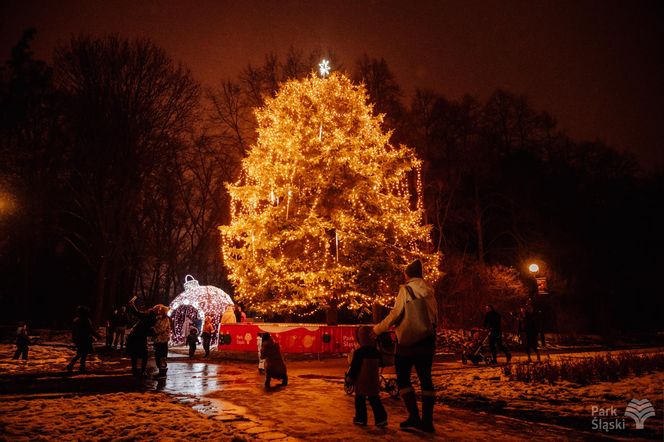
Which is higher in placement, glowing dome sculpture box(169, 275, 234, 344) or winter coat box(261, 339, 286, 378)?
glowing dome sculpture box(169, 275, 234, 344)

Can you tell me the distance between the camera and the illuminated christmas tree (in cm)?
2077

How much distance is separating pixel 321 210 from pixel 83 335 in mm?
10910

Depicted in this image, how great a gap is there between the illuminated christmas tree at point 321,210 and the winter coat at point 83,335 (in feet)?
23.9

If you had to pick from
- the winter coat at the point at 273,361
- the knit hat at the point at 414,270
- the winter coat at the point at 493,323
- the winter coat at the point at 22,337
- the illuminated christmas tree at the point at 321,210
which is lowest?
the winter coat at the point at 273,361

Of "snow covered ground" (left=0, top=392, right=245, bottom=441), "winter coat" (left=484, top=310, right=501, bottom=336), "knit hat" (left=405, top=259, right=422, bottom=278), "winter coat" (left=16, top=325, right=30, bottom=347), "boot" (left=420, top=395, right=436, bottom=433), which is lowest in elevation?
"snow covered ground" (left=0, top=392, right=245, bottom=441)

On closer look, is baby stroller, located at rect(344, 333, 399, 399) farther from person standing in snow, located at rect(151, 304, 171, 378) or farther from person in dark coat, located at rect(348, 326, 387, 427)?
person standing in snow, located at rect(151, 304, 171, 378)

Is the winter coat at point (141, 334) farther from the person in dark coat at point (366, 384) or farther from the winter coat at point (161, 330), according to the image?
the person in dark coat at point (366, 384)

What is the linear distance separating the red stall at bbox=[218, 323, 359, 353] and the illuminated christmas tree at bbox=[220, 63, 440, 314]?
1.31 meters

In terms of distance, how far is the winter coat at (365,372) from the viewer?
22.2 ft

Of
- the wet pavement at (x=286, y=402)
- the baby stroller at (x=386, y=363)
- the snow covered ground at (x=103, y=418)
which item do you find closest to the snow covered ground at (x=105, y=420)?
the snow covered ground at (x=103, y=418)

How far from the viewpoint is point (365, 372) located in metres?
6.88

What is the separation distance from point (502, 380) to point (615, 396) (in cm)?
277

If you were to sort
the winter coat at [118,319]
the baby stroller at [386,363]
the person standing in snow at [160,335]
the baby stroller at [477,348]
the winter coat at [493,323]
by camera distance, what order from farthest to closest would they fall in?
the winter coat at [118,319]
the baby stroller at [477,348]
the winter coat at [493,323]
the person standing in snow at [160,335]
the baby stroller at [386,363]

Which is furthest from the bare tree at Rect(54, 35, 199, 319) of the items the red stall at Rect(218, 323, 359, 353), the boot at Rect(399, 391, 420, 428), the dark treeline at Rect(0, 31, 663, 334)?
the boot at Rect(399, 391, 420, 428)
